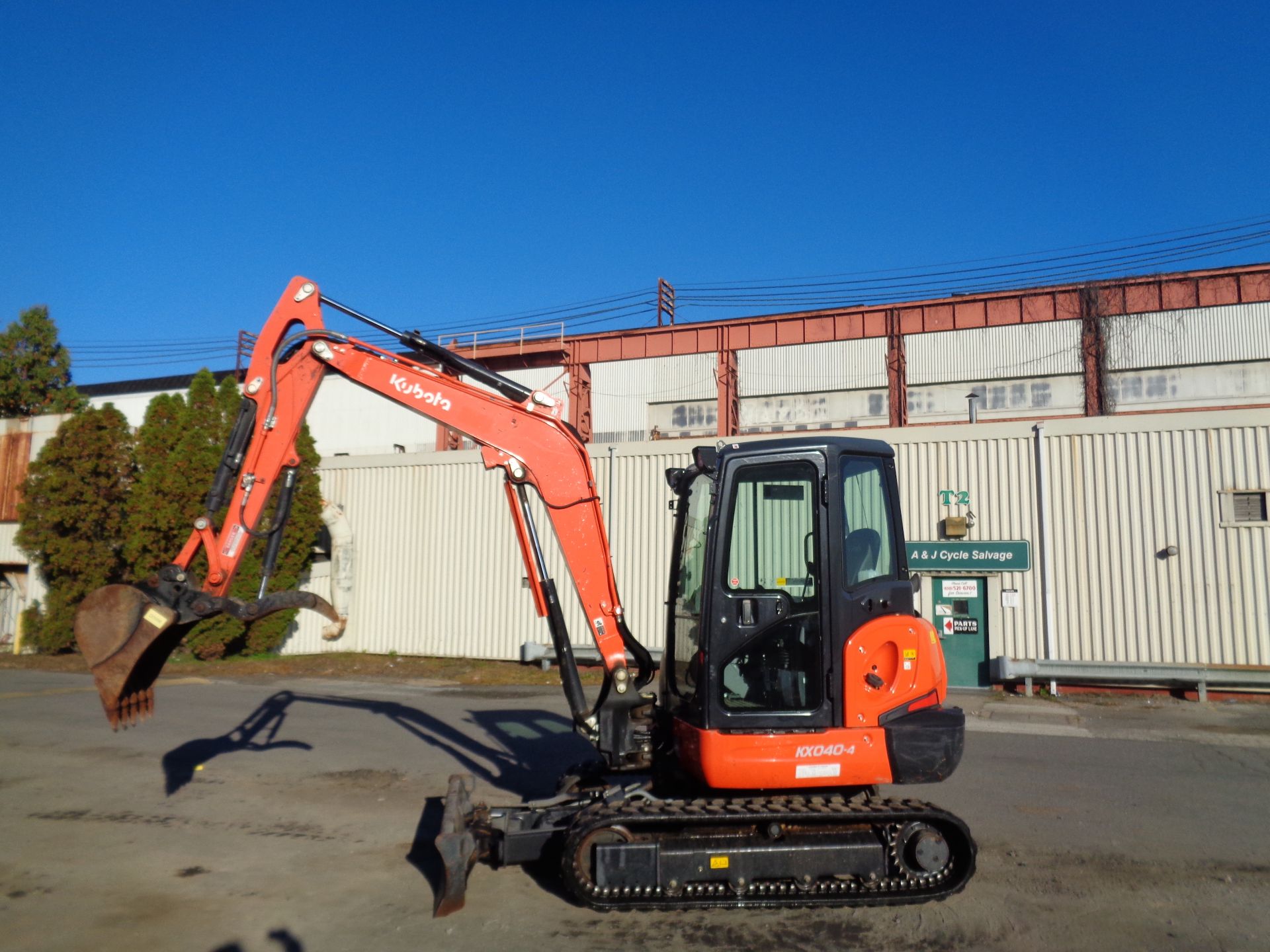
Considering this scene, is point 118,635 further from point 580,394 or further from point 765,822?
point 580,394

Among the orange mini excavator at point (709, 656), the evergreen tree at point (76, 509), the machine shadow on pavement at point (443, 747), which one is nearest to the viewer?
the orange mini excavator at point (709, 656)

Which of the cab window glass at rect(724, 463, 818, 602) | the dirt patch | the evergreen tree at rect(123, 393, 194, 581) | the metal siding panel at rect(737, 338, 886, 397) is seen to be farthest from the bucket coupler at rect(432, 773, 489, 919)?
the metal siding panel at rect(737, 338, 886, 397)

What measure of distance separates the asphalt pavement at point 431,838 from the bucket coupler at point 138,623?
1238mm

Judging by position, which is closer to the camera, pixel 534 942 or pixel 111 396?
pixel 534 942

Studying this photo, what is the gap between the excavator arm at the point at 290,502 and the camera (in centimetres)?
605

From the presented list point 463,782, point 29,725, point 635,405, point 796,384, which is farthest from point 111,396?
point 463,782

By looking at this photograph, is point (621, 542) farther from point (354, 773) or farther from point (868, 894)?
point (868, 894)

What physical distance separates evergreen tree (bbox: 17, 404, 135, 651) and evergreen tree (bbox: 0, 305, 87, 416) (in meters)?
12.8

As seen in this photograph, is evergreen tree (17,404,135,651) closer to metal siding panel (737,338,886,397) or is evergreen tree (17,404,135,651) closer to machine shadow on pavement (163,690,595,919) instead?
machine shadow on pavement (163,690,595,919)

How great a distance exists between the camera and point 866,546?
19.3 ft

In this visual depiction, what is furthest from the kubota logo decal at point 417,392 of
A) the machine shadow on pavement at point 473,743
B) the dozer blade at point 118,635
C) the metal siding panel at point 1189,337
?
the metal siding panel at point 1189,337

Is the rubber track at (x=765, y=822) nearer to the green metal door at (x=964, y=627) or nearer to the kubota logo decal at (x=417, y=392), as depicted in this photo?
the kubota logo decal at (x=417, y=392)

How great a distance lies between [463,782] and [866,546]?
3344mm

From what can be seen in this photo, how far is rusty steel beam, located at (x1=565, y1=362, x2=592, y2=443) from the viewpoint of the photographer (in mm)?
35500
